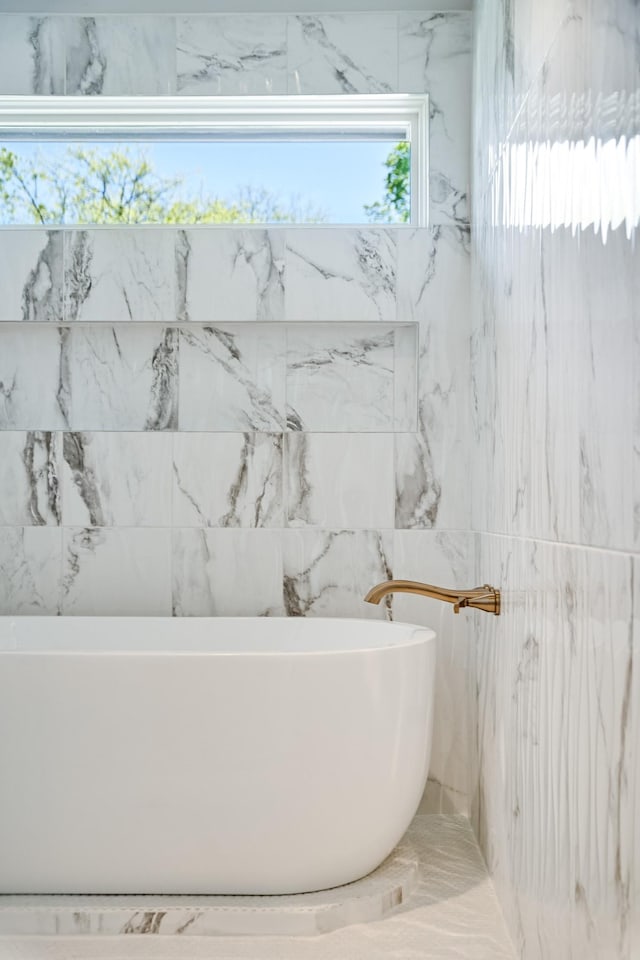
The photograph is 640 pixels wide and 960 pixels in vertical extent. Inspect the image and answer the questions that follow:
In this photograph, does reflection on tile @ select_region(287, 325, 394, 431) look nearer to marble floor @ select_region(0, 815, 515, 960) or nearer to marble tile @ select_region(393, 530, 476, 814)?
marble tile @ select_region(393, 530, 476, 814)

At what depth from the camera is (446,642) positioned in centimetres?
297

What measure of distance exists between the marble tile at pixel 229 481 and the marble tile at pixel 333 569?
13 centimetres

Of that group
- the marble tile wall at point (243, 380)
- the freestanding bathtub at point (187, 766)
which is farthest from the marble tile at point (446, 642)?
the freestanding bathtub at point (187, 766)

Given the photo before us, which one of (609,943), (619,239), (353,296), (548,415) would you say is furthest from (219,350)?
(609,943)

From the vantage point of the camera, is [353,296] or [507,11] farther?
[353,296]

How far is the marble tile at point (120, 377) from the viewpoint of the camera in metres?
3.07

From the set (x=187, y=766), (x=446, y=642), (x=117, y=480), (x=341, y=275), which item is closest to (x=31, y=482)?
(x=117, y=480)

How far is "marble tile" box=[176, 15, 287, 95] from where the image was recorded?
3.07 meters

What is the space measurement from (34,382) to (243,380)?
2.28 ft

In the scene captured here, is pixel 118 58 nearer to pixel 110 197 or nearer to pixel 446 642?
pixel 110 197

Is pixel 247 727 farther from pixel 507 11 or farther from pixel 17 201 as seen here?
pixel 17 201

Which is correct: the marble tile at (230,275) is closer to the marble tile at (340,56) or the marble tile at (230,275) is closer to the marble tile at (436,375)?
the marble tile at (436,375)

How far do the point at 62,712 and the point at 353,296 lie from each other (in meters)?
Result: 1.59

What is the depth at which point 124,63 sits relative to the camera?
3.09 meters
